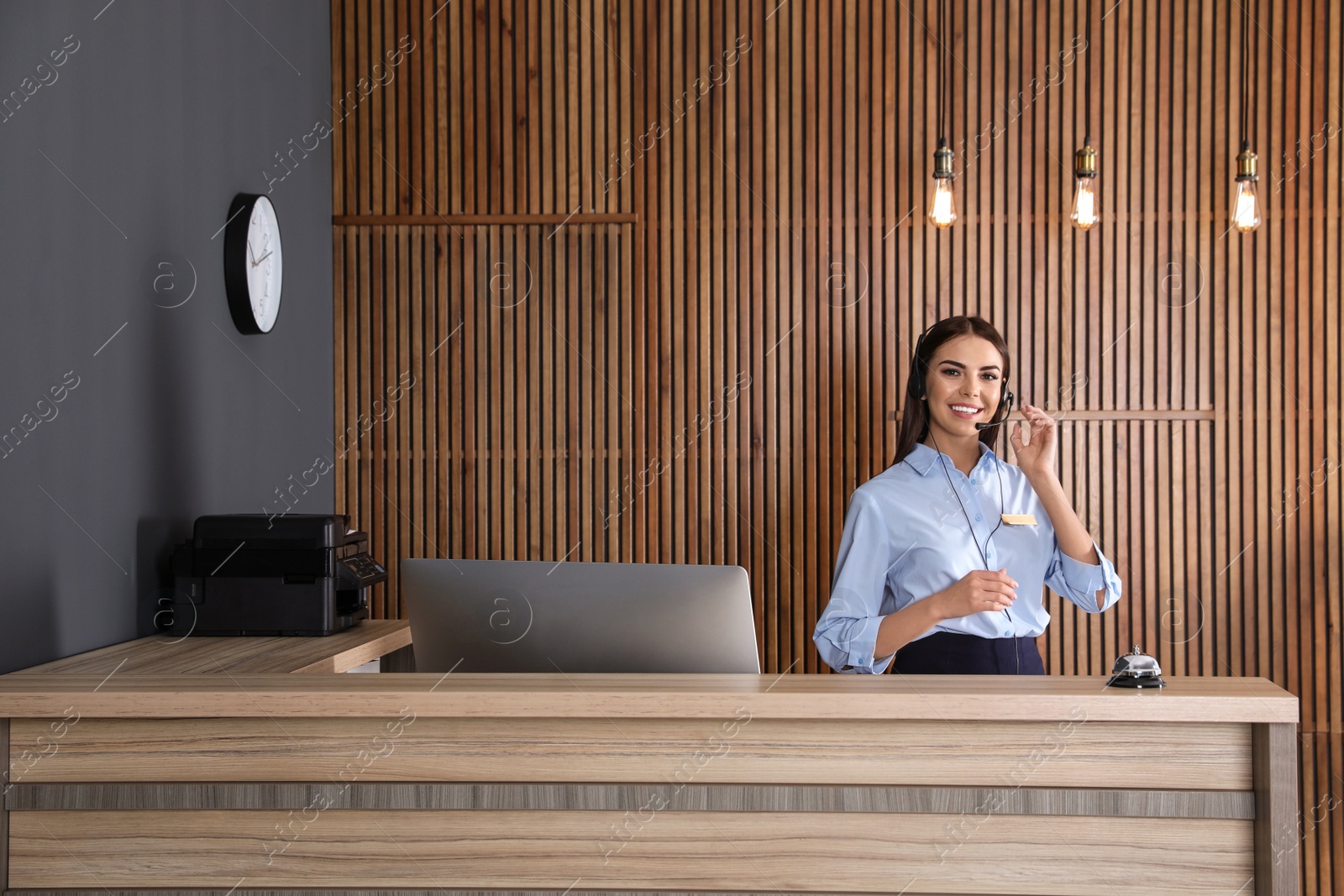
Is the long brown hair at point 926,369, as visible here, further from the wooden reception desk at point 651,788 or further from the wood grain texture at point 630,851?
the wood grain texture at point 630,851

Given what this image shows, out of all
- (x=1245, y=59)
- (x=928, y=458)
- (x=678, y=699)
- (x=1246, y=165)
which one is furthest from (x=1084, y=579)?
(x=1245, y=59)

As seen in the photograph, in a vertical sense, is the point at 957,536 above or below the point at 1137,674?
above

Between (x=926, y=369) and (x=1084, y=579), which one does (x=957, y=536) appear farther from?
(x=926, y=369)

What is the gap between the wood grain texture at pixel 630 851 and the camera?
1615mm

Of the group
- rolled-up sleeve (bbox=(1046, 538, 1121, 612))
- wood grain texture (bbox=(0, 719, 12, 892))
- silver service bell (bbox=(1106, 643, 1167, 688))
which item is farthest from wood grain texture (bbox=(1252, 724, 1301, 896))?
wood grain texture (bbox=(0, 719, 12, 892))

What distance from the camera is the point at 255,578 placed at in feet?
8.88

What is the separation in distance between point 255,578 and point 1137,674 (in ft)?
6.91

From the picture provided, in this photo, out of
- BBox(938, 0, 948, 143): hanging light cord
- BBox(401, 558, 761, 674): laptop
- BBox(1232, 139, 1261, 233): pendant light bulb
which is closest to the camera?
BBox(401, 558, 761, 674): laptop

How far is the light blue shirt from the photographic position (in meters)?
2.56

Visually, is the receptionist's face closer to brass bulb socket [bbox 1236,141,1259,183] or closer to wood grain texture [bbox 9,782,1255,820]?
wood grain texture [bbox 9,782,1255,820]

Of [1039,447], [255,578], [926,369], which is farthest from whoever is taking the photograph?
[926,369]

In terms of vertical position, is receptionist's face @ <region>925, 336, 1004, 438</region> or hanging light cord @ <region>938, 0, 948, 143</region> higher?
hanging light cord @ <region>938, 0, 948, 143</region>

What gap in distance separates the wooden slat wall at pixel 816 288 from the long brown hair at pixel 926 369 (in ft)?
3.92

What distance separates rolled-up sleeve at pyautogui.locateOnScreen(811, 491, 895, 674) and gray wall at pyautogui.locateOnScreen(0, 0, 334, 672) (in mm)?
1751
